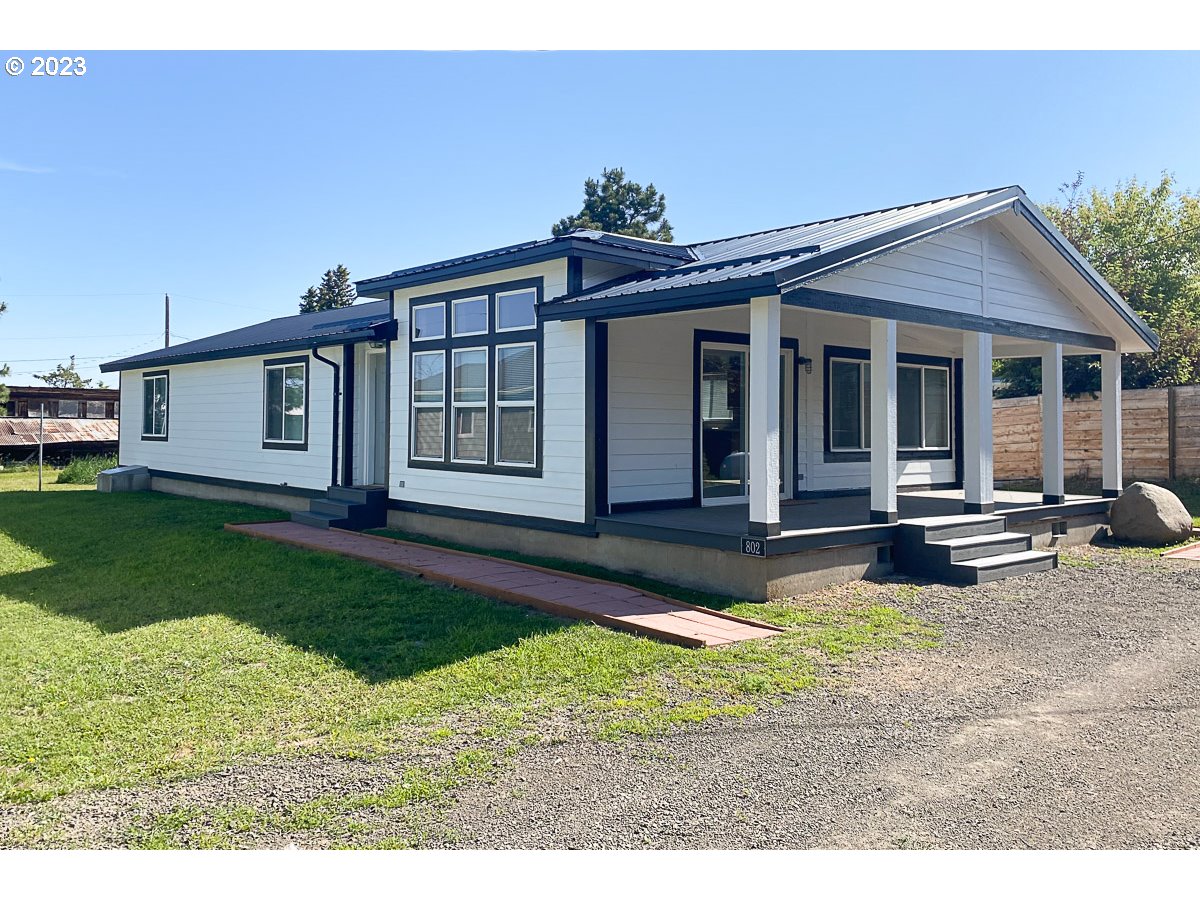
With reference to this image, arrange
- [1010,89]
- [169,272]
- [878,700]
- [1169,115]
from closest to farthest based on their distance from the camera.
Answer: [878,700], [1010,89], [1169,115], [169,272]

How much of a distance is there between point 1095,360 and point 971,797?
1698cm

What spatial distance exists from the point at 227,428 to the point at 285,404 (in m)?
2.09

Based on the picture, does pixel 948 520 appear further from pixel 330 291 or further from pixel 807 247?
pixel 330 291

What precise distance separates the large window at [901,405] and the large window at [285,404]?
7.79 meters

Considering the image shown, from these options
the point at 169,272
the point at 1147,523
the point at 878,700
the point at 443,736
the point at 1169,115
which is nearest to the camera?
the point at 443,736

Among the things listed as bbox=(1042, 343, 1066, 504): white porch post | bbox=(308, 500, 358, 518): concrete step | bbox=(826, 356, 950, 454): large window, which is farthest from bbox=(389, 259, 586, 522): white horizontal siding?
bbox=(1042, 343, 1066, 504): white porch post

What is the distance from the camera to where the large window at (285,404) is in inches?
511

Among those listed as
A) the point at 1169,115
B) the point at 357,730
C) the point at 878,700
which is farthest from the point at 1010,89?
the point at 357,730

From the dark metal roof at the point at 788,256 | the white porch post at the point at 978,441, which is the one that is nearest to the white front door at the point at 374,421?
the dark metal roof at the point at 788,256

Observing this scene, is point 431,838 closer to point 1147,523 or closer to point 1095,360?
point 1147,523

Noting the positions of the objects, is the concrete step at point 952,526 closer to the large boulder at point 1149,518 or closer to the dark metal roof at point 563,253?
the large boulder at point 1149,518

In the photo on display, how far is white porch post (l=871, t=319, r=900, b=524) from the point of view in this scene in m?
7.87

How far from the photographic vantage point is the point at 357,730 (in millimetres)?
4293

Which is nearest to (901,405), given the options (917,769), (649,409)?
(649,409)
